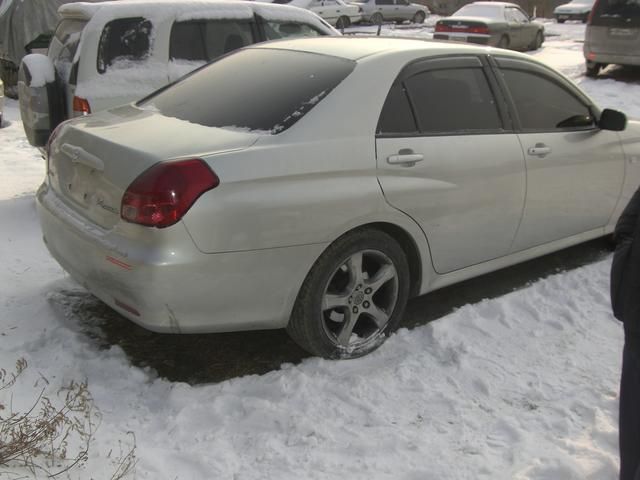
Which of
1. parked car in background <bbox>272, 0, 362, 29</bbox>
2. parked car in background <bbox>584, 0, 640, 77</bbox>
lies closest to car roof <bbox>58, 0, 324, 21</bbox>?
parked car in background <bbox>584, 0, 640, 77</bbox>

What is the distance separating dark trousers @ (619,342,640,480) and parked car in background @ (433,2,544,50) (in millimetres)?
15953

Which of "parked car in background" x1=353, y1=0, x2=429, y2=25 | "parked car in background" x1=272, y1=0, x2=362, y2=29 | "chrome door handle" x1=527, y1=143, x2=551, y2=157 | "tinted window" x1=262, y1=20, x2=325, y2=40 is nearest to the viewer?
"chrome door handle" x1=527, y1=143, x2=551, y2=157

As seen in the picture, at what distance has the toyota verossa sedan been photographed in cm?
300

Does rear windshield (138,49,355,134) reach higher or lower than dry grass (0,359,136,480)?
higher

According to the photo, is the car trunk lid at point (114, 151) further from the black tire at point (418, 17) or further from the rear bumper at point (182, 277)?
the black tire at point (418, 17)

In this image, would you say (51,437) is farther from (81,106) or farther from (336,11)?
(336,11)

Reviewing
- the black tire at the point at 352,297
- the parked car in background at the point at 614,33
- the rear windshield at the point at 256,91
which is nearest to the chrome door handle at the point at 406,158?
the black tire at the point at 352,297

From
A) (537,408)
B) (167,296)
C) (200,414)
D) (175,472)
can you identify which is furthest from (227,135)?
(537,408)

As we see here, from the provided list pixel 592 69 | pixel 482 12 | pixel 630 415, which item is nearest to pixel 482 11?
pixel 482 12

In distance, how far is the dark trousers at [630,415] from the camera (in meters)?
2.33

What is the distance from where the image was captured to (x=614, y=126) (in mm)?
4664

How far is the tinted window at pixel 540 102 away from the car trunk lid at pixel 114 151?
1926mm

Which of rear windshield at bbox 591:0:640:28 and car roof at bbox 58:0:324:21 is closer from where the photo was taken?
car roof at bbox 58:0:324:21

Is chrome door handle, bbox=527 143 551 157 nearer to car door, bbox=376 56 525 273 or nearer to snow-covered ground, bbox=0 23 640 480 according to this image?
car door, bbox=376 56 525 273
